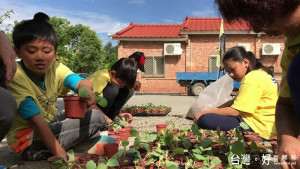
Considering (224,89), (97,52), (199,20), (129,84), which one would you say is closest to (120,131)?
(129,84)

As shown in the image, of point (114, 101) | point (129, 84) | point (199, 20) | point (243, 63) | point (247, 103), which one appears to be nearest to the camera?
point (247, 103)

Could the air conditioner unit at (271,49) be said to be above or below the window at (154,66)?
above

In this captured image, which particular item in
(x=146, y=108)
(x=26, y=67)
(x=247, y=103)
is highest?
(x=26, y=67)

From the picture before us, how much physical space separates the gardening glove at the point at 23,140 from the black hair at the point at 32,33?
1.92 ft

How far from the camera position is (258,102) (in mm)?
2441

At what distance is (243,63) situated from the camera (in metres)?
2.60

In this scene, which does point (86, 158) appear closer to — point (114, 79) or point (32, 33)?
point (32, 33)

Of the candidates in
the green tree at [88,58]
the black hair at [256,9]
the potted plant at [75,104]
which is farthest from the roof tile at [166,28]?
the green tree at [88,58]

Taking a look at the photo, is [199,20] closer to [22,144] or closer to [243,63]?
[243,63]

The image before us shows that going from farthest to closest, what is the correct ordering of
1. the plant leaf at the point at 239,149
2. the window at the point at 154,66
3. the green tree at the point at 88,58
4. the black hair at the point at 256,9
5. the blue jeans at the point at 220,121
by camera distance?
the green tree at the point at 88,58 < the window at the point at 154,66 < the blue jeans at the point at 220,121 < the plant leaf at the point at 239,149 < the black hair at the point at 256,9

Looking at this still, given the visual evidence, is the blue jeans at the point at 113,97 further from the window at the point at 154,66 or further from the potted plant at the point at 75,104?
the window at the point at 154,66

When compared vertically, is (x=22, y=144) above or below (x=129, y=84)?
below

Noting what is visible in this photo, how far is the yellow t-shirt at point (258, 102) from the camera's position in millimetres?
2318

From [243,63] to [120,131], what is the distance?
1.37 metres
